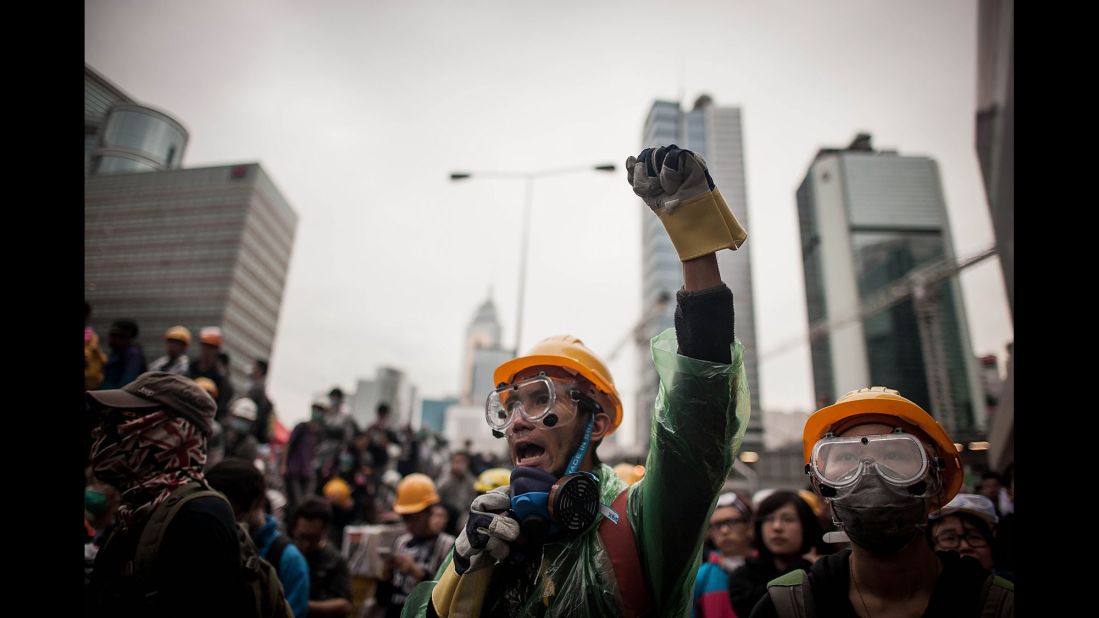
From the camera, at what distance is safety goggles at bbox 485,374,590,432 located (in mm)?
2193

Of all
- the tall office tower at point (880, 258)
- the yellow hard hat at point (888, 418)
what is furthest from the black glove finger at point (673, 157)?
the tall office tower at point (880, 258)

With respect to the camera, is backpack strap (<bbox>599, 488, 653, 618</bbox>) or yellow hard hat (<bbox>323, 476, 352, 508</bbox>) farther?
yellow hard hat (<bbox>323, 476, 352, 508</bbox>)

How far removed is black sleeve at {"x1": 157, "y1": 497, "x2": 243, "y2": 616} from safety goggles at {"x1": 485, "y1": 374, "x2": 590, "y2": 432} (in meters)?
1.24

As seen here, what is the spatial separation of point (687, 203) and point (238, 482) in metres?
3.73

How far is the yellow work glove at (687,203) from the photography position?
157cm

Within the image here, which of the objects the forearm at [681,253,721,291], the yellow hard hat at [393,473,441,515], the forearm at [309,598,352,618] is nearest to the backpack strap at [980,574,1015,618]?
the forearm at [681,253,721,291]

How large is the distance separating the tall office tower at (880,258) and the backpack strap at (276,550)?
264 ft

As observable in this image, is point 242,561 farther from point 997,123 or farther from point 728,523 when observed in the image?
point 997,123

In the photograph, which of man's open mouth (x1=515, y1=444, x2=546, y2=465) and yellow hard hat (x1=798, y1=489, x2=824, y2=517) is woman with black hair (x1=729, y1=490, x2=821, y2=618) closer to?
yellow hard hat (x1=798, y1=489, x2=824, y2=517)

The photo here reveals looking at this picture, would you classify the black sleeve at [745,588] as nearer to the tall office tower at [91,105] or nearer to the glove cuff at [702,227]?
the glove cuff at [702,227]

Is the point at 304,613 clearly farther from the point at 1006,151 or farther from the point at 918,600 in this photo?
the point at 1006,151

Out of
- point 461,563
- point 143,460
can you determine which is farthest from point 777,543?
point 143,460
